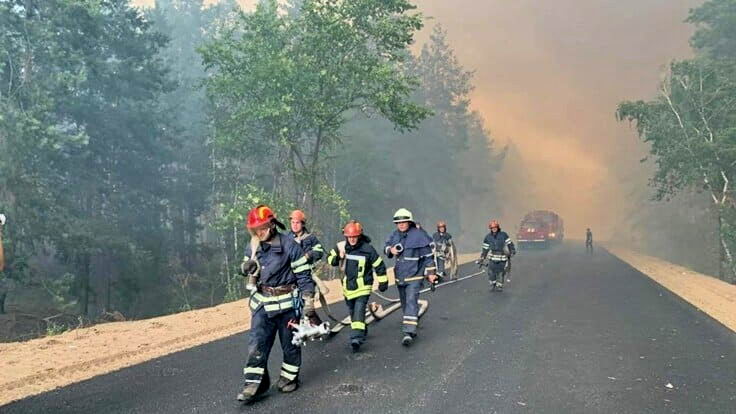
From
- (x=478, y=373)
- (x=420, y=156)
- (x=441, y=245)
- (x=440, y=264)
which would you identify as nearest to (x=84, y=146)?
(x=441, y=245)

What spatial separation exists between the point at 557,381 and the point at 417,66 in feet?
219

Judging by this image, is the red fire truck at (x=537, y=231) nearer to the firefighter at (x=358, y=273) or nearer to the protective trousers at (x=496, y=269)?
the protective trousers at (x=496, y=269)

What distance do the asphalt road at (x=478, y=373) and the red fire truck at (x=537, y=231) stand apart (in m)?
29.3

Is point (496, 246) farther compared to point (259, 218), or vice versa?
point (496, 246)

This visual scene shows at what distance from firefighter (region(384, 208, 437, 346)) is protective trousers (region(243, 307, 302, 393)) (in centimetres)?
275

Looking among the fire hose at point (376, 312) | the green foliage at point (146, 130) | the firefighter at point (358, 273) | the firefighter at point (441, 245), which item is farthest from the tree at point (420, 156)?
the firefighter at point (358, 273)

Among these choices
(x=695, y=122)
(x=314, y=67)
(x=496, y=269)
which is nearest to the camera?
(x=496, y=269)

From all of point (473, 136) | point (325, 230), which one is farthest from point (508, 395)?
point (473, 136)

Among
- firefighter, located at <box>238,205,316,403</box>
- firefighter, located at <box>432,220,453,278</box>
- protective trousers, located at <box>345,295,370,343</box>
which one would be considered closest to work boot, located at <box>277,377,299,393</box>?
firefighter, located at <box>238,205,316,403</box>

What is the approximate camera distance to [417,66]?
228 feet

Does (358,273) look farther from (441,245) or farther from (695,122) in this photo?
(695,122)

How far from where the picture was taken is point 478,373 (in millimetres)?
6539

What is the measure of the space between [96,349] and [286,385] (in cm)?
387

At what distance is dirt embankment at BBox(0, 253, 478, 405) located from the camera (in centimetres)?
630
